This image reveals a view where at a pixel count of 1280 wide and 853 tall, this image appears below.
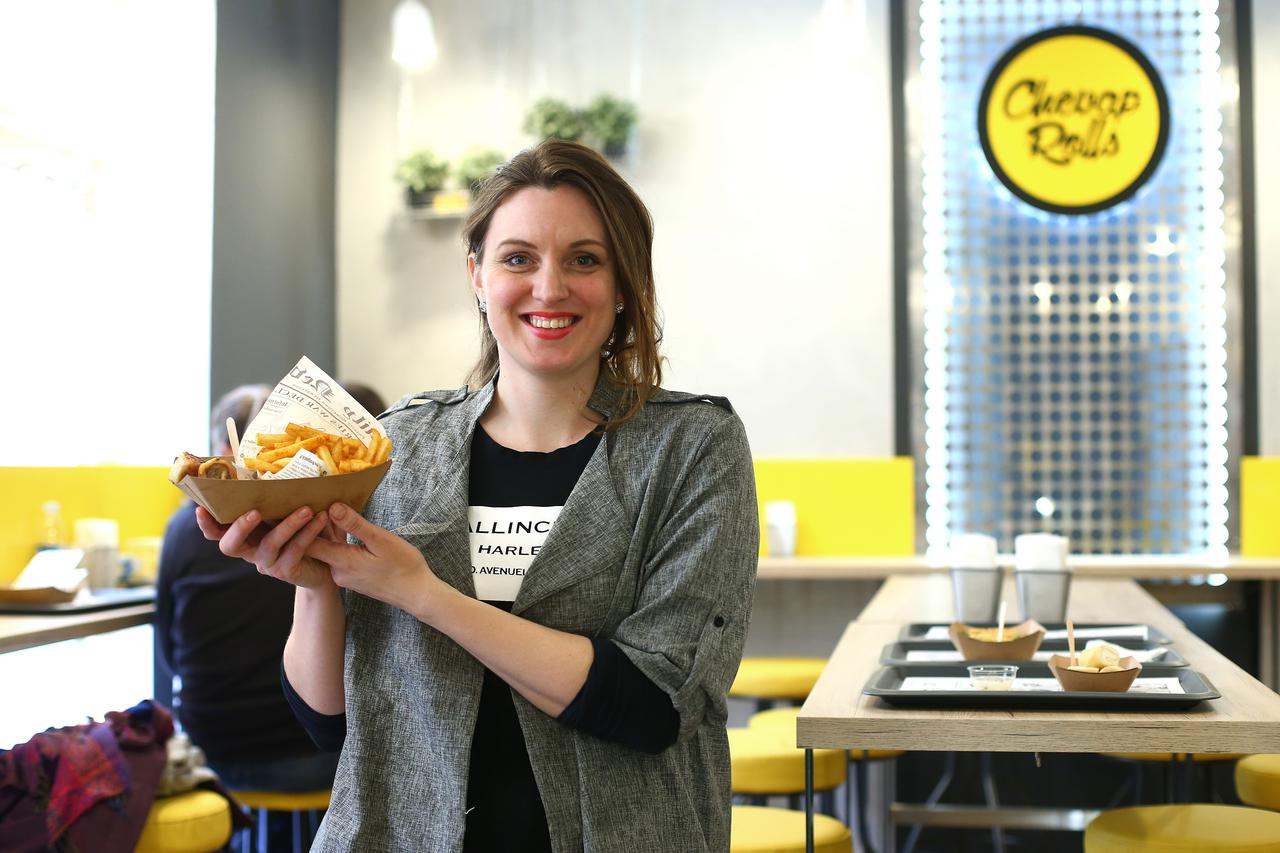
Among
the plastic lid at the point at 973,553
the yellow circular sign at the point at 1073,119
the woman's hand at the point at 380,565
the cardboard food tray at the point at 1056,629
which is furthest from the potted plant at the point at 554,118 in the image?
the woman's hand at the point at 380,565

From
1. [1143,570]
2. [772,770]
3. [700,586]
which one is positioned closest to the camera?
[700,586]

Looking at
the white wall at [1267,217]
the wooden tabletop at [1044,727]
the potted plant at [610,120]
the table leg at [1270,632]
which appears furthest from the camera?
the potted plant at [610,120]

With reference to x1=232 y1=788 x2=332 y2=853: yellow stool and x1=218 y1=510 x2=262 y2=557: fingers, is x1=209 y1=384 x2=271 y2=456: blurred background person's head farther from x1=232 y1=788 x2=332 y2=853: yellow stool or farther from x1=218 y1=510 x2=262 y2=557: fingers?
x1=218 y1=510 x2=262 y2=557: fingers

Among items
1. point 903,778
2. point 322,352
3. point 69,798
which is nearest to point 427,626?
point 69,798

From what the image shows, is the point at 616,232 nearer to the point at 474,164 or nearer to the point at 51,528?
the point at 51,528

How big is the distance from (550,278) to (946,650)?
1.23m

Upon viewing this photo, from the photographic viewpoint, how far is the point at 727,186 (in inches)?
193

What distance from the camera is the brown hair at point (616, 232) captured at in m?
1.37

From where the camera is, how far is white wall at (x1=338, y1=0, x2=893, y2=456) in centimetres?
482

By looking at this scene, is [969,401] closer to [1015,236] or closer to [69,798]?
[1015,236]

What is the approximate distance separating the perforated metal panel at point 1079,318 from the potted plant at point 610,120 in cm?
102

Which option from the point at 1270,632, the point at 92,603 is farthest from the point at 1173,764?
the point at 92,603

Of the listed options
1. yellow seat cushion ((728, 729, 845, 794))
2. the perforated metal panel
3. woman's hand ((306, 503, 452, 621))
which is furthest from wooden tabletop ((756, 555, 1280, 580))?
woman's hand ((306, 503, 452, 621))

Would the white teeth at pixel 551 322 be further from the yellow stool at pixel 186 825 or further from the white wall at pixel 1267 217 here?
the white wall at pixel 1267 217
